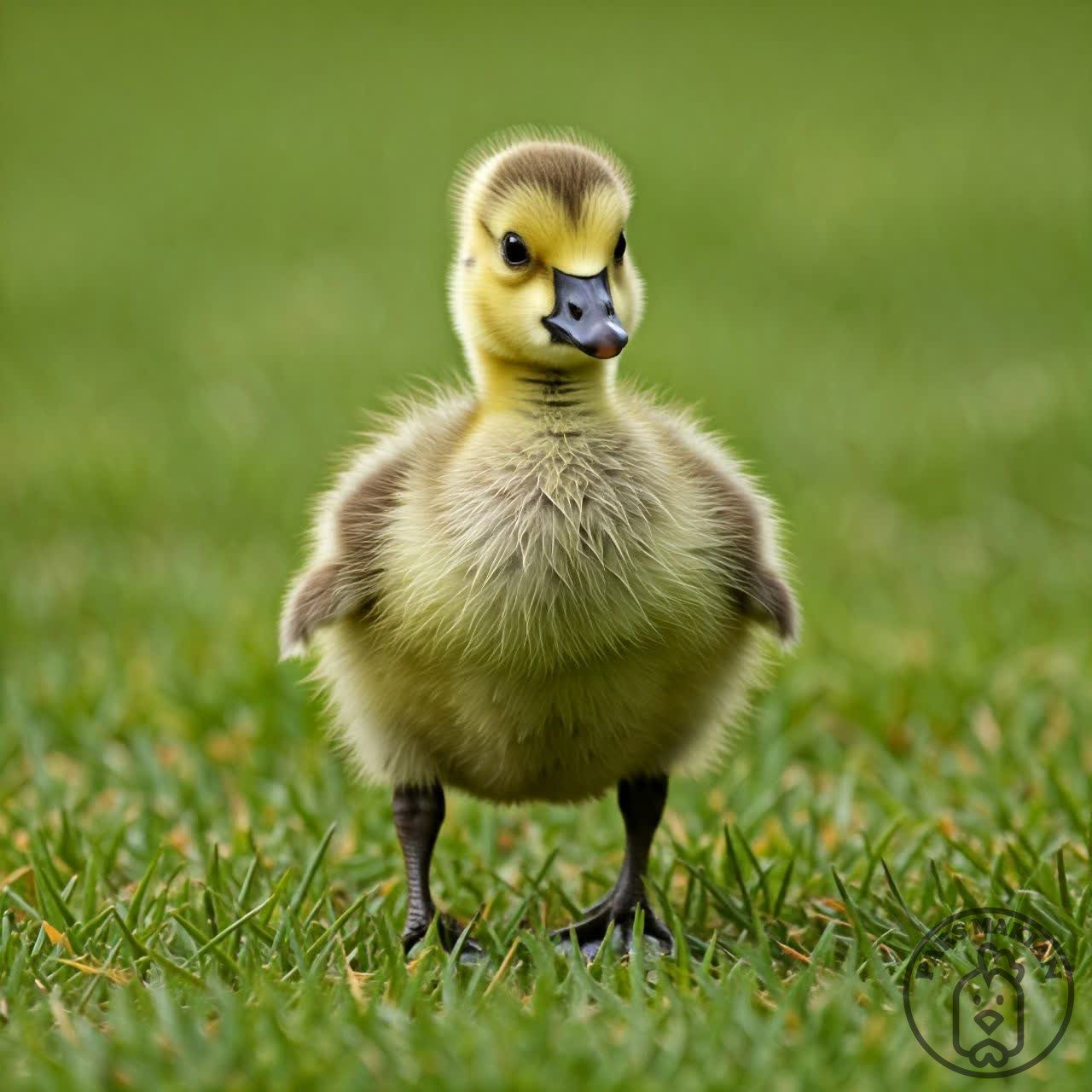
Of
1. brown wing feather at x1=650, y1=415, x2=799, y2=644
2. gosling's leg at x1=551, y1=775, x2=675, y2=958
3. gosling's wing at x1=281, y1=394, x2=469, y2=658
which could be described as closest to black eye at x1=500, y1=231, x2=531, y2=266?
gosling's wing at x1=281, y1=394, x2=469, y2=658

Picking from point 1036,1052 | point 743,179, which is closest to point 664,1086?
point 1036,1052

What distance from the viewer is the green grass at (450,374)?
105 inches

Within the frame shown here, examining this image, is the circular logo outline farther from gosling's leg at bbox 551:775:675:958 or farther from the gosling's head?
the gosling's head

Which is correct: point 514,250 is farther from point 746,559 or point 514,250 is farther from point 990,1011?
point 990,1011

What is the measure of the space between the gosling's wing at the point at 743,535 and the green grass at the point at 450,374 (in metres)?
0.56

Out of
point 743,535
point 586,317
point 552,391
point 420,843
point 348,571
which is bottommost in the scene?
point 420,843

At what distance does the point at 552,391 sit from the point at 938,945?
3.93 feet

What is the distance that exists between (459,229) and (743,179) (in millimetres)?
8593

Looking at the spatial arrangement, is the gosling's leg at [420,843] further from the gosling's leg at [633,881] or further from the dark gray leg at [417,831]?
the gosling's leg at [633,881]

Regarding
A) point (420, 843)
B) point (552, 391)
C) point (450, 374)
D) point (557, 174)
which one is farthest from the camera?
point (450, 374)

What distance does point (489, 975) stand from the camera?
294 centimetres

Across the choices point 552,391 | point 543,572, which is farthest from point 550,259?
point 543,572

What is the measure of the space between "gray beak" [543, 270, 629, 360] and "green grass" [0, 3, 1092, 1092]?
3.40 ft

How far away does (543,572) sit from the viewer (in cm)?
288
